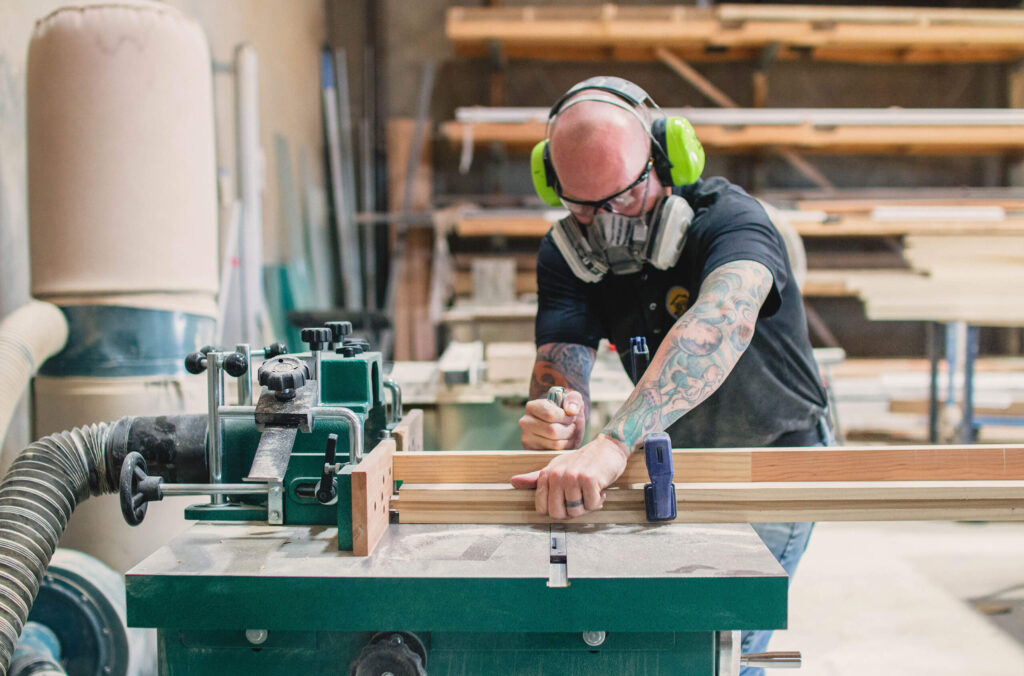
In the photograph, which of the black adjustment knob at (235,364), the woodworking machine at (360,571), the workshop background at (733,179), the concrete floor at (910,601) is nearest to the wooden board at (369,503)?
the woodworking machine at (360,571)

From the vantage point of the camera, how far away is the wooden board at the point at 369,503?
0.97 m

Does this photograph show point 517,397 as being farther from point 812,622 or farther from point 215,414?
point 215,414

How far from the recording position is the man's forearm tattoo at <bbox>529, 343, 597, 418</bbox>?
5.04 feet

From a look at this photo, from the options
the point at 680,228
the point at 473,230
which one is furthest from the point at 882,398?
the point at 680,228

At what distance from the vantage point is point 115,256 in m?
1.77

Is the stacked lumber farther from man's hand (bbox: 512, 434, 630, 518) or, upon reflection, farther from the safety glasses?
man's hand (bbox: 512, 434, 630, 518)

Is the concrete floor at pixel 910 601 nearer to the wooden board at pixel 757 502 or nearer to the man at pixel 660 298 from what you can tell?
the man at pixel 660 298

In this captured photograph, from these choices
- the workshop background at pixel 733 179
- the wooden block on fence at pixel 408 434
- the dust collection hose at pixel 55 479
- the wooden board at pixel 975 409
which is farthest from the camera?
the wooden board at pixel 975 409

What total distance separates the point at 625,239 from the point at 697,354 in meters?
0.32

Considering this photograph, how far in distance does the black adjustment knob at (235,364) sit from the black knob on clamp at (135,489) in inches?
6.9

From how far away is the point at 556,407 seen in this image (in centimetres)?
126

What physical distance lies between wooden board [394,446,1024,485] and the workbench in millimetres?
143

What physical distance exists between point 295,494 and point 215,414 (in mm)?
163

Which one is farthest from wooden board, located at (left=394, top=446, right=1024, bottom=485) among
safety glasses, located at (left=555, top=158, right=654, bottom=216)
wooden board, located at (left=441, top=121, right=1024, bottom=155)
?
wooden board, located at (left=441, top=121, right=1024, bottom=155)
